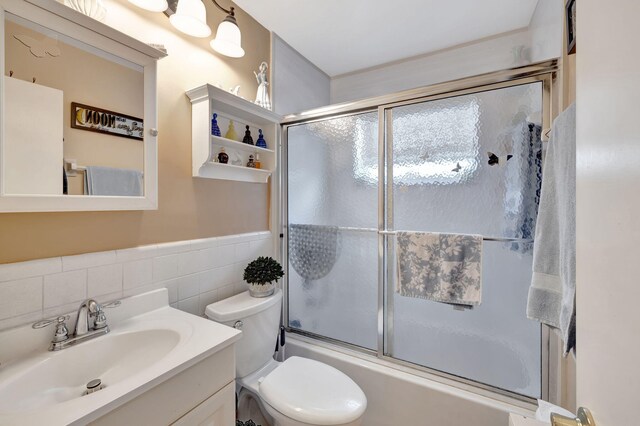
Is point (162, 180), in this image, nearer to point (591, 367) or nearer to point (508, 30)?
point (591, 367)

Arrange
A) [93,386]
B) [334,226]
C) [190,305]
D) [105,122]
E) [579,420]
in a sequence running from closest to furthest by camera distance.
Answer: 1. [579,420]
2. [93,386]
3. [105,122]
4. [190,305]
5. [334,226]

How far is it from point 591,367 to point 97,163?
1388mm

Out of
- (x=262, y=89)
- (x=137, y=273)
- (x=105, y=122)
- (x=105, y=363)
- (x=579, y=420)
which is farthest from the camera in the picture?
(x=262, y=89)

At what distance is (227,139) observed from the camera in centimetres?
140

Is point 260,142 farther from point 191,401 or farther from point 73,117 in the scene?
point 191,401

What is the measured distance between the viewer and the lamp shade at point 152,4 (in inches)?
41.4

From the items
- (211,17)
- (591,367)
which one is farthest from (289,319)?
(211,17)

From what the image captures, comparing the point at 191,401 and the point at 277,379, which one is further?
the point at 277,379

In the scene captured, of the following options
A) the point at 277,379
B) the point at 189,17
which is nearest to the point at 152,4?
the point at 189,17

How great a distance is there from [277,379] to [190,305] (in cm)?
54

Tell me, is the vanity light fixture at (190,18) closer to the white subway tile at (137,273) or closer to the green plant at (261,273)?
the white subway tile at (137,273)

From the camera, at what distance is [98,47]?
3.13 feet

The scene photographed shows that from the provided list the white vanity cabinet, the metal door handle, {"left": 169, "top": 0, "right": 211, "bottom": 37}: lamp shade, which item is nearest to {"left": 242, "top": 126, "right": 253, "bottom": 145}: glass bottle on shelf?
{"left": 169, "top": 0, "right": 211, "bottom": 37}: lamp shade

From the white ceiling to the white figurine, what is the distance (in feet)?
1.05
